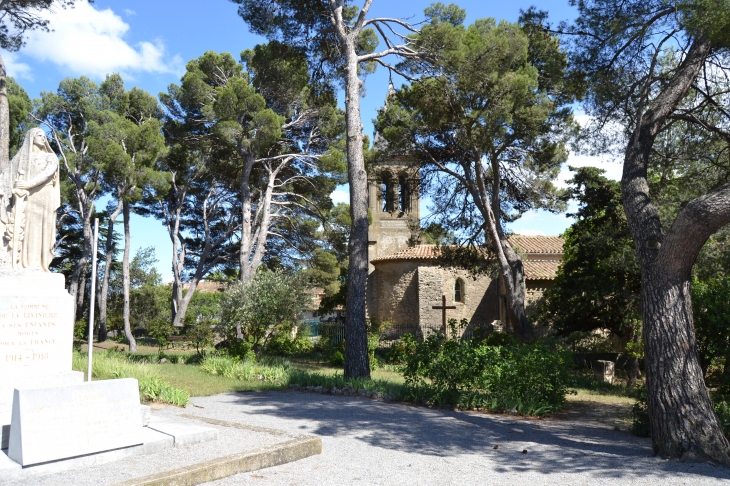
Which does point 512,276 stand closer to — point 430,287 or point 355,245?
point 355,245

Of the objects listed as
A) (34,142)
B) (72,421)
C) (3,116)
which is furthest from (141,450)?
(3,116)

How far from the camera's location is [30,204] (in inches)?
273

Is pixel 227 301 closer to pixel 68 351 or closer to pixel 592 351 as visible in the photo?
pixel 68 351

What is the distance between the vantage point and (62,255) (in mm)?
34438

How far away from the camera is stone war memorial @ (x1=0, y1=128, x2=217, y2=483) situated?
16.1 ft

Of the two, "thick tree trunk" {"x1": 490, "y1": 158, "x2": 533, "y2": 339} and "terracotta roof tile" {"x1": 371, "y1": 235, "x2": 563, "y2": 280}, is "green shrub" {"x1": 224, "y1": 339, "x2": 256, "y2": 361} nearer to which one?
"thick tree trunk" {"x1": 490, "y1": 158, "x2": 533, "y2": 339}

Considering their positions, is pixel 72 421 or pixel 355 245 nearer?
pixel 72 421

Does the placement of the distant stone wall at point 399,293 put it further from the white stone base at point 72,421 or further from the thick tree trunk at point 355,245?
the white stone base at point 72,421

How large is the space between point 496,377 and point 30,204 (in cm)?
746

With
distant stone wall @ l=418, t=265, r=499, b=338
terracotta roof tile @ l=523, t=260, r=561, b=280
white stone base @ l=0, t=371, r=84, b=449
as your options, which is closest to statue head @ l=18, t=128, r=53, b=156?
white stone base @ l=0, t=371, r=84, b=449

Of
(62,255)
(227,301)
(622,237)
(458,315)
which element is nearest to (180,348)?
(227,301)

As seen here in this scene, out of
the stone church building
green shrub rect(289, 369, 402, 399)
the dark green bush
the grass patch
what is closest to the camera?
the grass patch

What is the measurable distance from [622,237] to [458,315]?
40.4 ft

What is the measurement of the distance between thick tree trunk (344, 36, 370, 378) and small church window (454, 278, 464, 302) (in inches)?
650
